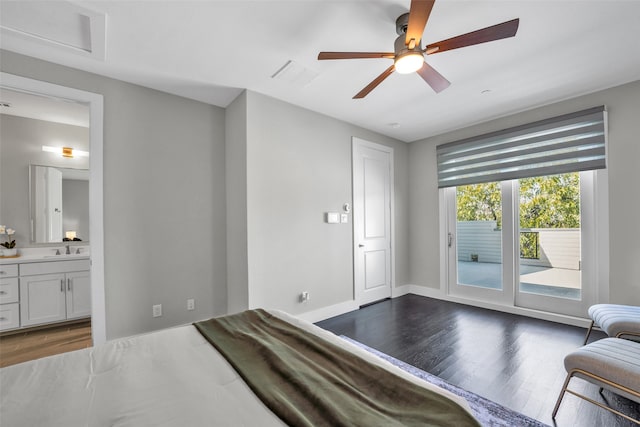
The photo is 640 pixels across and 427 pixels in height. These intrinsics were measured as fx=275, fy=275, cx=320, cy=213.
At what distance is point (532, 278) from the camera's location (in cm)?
351

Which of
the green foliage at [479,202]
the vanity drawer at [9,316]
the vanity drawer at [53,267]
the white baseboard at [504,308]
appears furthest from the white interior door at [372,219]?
the vanity drawer at [9,316]

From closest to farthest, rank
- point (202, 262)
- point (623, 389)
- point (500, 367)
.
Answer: point (623, 389)
point (500, 367)
point (202, 262)

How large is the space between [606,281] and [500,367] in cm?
173

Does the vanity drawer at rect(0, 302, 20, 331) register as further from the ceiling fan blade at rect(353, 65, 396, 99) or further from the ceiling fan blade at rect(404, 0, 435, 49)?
the ceiling fan blade at rect(404, 0, 435, 49)

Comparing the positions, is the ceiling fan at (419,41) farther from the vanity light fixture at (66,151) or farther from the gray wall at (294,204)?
the vanity light fixture at (66,151)

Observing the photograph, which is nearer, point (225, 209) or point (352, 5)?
point (352, 5)

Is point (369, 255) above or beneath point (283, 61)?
beneath

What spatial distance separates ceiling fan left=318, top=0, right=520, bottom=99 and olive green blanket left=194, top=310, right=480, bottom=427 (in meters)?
1.75

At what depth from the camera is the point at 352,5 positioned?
179 centimetres

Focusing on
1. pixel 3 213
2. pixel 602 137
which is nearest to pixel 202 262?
pixel 3 213

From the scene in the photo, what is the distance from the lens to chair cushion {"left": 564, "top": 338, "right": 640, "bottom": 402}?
1.43 meters

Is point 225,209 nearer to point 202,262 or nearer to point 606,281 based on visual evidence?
point 202,262

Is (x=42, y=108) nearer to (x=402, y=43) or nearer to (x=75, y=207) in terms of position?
(x=75, y=207)

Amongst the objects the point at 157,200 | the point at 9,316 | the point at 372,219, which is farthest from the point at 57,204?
the point at 372,219
